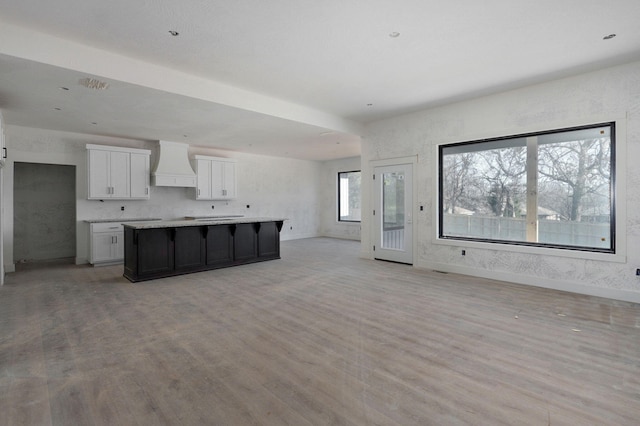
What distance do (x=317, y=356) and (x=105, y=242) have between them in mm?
5812

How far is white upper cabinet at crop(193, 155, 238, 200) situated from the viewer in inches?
313

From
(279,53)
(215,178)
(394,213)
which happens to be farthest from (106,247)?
(394,213)

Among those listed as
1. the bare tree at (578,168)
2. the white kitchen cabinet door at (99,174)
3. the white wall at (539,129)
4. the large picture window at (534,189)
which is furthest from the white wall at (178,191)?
the bare tree at (578,168)

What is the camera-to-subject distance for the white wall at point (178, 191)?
6.06 metres

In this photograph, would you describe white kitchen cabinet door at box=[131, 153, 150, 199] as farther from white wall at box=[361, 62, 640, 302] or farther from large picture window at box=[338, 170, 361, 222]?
large picture window at box=[338, 170, 361, 222]

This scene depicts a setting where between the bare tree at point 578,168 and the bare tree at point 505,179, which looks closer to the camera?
the bare tree at point 578,168

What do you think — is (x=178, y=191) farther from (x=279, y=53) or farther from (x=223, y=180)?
(x=279, y=53)

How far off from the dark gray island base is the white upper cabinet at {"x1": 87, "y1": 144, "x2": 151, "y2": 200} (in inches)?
70.6

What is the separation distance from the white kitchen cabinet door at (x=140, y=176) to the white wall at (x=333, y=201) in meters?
5.78

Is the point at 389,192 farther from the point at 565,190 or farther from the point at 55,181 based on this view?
the point at 55,181

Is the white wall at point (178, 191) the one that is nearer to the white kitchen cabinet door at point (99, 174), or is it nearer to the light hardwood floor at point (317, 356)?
the white kitchen cabinet door at point (99, 174)

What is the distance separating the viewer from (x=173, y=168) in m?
7.42

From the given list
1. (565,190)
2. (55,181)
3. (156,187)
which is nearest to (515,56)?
(565,190)

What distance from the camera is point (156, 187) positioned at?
759 centimetres
